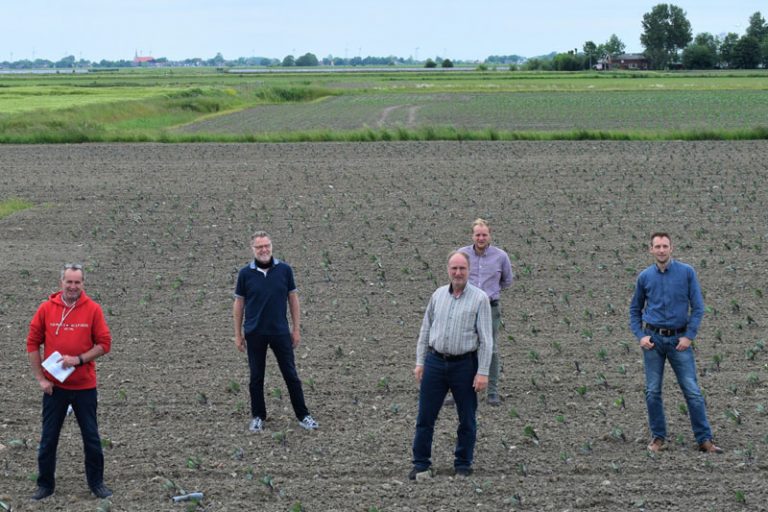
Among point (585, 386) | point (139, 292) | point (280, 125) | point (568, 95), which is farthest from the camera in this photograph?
point (568, 95)

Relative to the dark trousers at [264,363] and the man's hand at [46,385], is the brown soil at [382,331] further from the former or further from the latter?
the man's hand at [46,385]

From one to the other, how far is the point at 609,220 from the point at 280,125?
35097 millimetres

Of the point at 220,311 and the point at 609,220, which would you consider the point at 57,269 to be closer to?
the point at 220,311

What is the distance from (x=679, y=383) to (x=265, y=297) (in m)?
3.71

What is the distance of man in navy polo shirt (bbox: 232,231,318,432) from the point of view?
10.4 metres

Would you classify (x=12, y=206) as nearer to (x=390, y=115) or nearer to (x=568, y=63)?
(x=390, y=115)

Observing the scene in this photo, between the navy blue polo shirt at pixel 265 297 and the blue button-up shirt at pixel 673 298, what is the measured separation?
3152 mm

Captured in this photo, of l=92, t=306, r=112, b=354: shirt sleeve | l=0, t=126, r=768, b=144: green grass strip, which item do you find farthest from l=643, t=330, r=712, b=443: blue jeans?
l=0, t=126, r=768, b=144: green grass strip

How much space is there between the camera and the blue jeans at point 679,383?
31.3 feet

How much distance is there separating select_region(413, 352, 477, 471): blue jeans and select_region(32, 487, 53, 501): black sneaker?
2902mm

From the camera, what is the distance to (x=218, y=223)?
22922mm

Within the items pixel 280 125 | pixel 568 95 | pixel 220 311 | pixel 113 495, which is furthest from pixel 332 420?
pixel 568 95

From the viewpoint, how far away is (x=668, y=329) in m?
9.54

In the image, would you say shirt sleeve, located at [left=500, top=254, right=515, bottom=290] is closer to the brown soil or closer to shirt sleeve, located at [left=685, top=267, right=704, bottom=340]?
the brown soil
